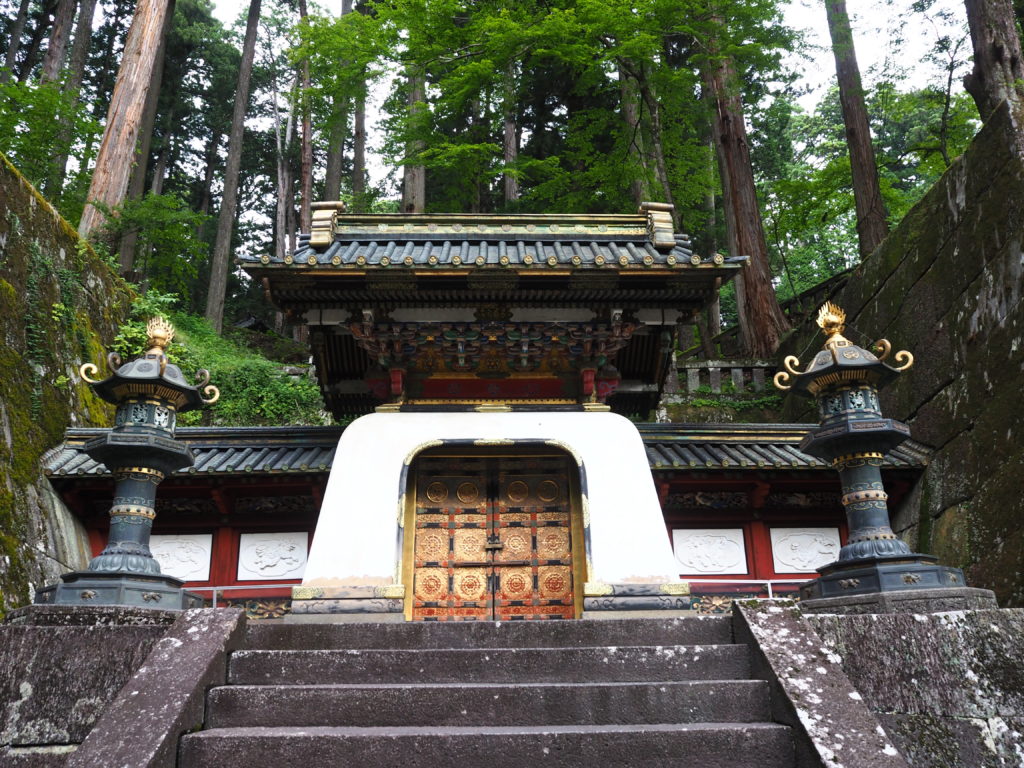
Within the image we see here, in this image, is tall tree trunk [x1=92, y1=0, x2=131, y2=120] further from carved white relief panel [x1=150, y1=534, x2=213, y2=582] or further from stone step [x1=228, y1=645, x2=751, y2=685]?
stone step [x1=228, y1=645, x2=751, y2=685]

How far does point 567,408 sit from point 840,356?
3091 mm

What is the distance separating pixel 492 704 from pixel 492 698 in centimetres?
3

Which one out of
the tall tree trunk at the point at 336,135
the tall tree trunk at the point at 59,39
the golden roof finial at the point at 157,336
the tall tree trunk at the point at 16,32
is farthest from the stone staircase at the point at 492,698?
the tall tree trunk at the point at 16,32

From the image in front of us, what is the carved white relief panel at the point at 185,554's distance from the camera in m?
8.23

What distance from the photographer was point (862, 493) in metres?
5.46

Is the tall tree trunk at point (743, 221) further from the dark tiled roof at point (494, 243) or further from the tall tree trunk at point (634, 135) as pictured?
the dark tiled roof at point (494, 243)

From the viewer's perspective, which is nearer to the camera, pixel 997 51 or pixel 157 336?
pixel 157 336

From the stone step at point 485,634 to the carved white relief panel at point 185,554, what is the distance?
4.01 metres

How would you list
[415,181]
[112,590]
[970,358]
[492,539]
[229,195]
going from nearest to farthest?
[112,590] → [492,539] → [970,358] → [415,181] → [229,195]

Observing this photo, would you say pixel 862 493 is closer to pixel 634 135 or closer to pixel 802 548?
pixel 802 548

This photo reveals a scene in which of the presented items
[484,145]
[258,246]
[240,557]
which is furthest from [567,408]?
[258,246]

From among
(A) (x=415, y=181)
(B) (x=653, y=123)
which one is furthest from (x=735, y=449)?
(A) (x=415, y=181)

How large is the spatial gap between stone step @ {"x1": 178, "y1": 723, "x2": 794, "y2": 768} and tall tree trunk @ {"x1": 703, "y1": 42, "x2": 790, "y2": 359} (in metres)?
11.5

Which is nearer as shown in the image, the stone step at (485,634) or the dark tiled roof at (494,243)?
the stone step at (485,634)
